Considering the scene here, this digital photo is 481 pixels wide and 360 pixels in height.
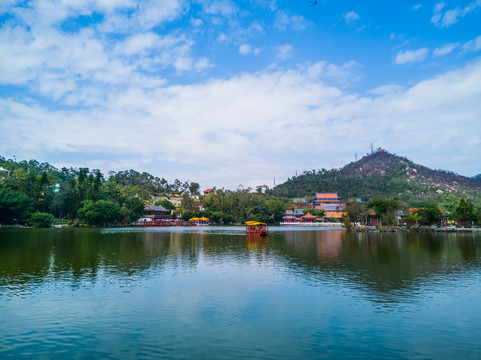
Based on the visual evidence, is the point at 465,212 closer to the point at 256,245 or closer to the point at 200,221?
the point at 256,245

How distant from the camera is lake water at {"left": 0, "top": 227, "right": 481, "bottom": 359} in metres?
8.68

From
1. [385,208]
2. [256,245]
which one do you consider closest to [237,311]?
[256,245]

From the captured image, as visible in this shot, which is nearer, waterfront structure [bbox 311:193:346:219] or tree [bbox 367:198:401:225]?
tree [bbox 367:198:401:225]

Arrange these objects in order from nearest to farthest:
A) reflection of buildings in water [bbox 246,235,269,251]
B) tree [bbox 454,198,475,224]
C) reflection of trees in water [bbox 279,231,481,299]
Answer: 1. reflection of trees in water [bbox 279,231,481,299]
2. reflection of buildings in water [bbox 246,235,269,251]
3. tree [bbox 454,198,475,224]

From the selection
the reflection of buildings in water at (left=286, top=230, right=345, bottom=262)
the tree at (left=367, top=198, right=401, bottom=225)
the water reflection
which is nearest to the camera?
the water reflection

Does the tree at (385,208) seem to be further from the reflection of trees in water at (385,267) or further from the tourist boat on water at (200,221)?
the tourist boat on water at (200,221)

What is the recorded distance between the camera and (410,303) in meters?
12.8

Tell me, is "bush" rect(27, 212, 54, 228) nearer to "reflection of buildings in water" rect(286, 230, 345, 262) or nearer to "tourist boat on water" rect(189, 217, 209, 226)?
"tourist boat on water" rect(189, 217, 209, 226)

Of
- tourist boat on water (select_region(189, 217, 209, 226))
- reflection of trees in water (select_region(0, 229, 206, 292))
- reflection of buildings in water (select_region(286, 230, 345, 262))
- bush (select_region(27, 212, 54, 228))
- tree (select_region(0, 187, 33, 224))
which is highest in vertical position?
tree (select_region(0, 187, 33, 224))

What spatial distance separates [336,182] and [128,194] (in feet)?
318

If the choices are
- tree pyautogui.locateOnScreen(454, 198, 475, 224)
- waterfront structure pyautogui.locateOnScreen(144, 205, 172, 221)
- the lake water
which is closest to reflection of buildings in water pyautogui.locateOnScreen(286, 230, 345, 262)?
the lake water

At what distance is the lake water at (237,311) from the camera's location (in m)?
8.68

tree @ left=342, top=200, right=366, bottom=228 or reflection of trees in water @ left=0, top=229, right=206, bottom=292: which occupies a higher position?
tree @ left=342, top=200, right=366, bottom=228

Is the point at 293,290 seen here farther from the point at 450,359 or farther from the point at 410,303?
the point at 450,359
